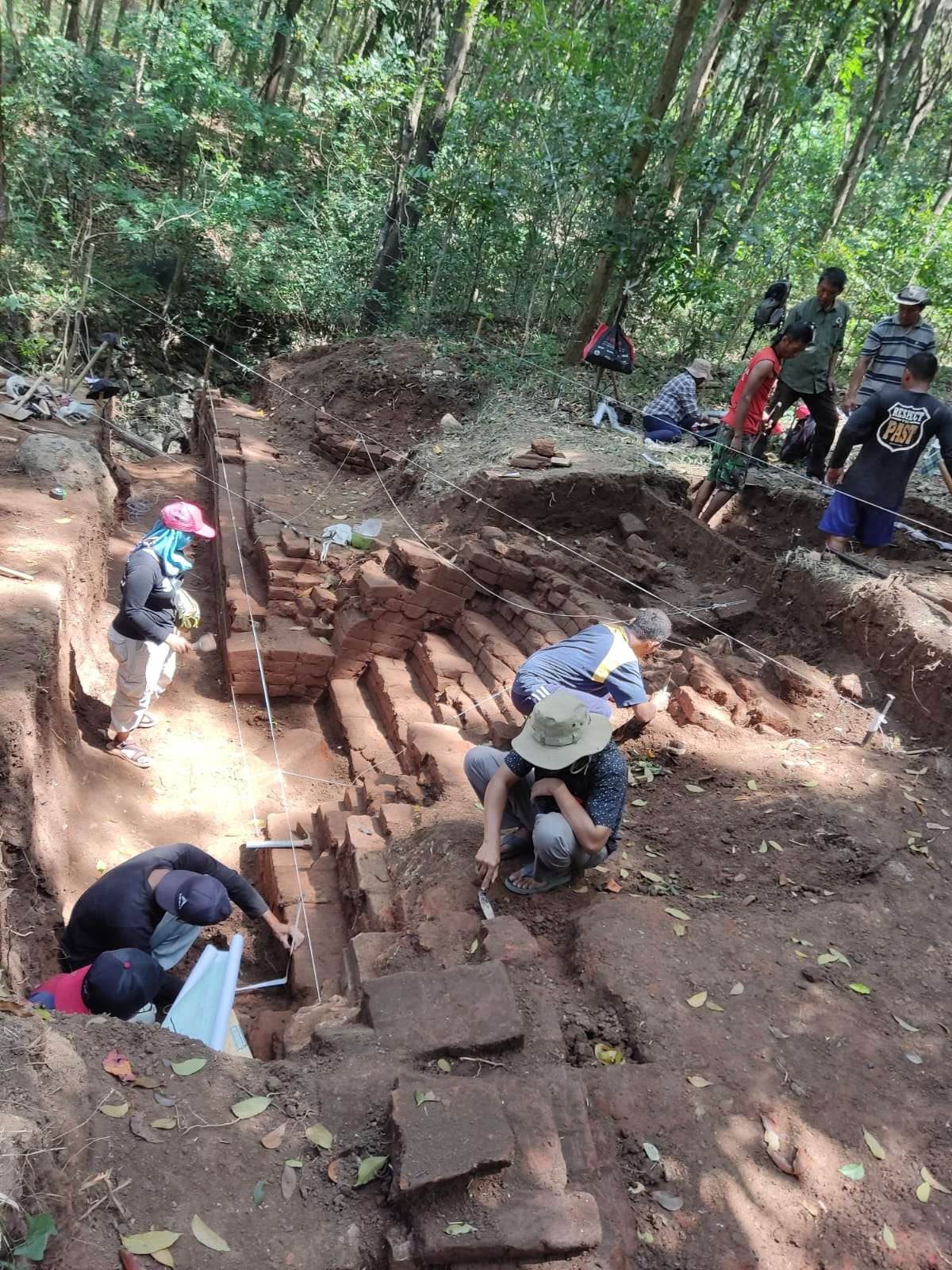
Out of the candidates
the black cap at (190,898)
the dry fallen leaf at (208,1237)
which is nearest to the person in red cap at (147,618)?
the black cap at (190,898)

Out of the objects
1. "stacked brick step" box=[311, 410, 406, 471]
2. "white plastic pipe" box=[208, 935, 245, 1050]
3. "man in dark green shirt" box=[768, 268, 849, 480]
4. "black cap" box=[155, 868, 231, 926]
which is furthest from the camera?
"stacked brick step" box=[311, 410, 406, 471]

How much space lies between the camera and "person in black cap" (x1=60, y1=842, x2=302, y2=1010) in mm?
3523

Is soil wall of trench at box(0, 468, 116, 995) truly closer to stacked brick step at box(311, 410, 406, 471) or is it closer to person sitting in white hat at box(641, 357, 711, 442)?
stacked brick step at box(311, 410, 406, 471)

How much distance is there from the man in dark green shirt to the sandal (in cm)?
613

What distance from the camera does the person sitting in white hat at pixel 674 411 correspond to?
8.88 meters

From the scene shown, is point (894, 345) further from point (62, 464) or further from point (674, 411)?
point (62, 464)

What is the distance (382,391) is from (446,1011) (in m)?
9.99

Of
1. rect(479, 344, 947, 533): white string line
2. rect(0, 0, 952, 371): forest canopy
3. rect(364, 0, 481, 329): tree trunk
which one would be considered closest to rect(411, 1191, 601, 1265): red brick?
rect(479, 344, 947, 533): white string line

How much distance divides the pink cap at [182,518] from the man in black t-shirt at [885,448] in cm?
447

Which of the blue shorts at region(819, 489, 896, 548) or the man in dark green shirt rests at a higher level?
the man in dark green shirt

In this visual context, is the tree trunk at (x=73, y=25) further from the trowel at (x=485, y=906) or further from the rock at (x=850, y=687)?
the trowel at (x=485, y=906)

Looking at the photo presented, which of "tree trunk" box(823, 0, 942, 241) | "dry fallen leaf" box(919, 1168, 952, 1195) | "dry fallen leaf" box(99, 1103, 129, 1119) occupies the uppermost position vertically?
→ "tree trunk" box(823, 0, 942, 241)

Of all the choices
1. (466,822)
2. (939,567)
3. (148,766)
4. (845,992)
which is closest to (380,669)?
(148,766)

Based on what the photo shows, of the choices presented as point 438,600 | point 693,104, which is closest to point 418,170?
point 693,104
